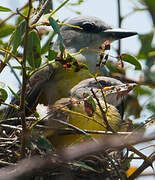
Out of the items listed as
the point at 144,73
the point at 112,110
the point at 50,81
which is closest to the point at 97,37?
the point at 50,81

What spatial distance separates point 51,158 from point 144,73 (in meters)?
1.25

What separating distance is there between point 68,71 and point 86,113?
0.98 meters

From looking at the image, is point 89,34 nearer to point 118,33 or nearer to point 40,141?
point 118,33

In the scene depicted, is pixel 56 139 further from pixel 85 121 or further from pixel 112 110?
pixel 112 110

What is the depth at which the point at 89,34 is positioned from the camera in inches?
168

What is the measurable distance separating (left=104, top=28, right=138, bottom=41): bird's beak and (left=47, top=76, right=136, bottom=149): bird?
709 mm

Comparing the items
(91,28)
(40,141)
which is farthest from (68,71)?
(40,141)

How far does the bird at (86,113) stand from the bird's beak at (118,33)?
27.9 inches

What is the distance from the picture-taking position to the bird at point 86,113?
2.34 metres

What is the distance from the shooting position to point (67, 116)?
287 centimetres

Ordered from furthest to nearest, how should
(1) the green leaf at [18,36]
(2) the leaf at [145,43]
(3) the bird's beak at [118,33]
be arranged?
(3) the bird's beak at [118,33] < (1) the green leaf at [18,36] < (2) the leaf at [145,43]

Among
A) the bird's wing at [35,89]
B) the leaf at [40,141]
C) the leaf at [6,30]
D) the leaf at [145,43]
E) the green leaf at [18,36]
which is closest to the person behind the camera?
the leaf at [145,43]

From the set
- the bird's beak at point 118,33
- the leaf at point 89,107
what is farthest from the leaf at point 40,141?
the bird's beak at point 118,33

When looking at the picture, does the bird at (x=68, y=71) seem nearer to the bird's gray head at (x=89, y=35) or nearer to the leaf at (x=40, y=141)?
the bird's gray head at (x=89, y=35)
